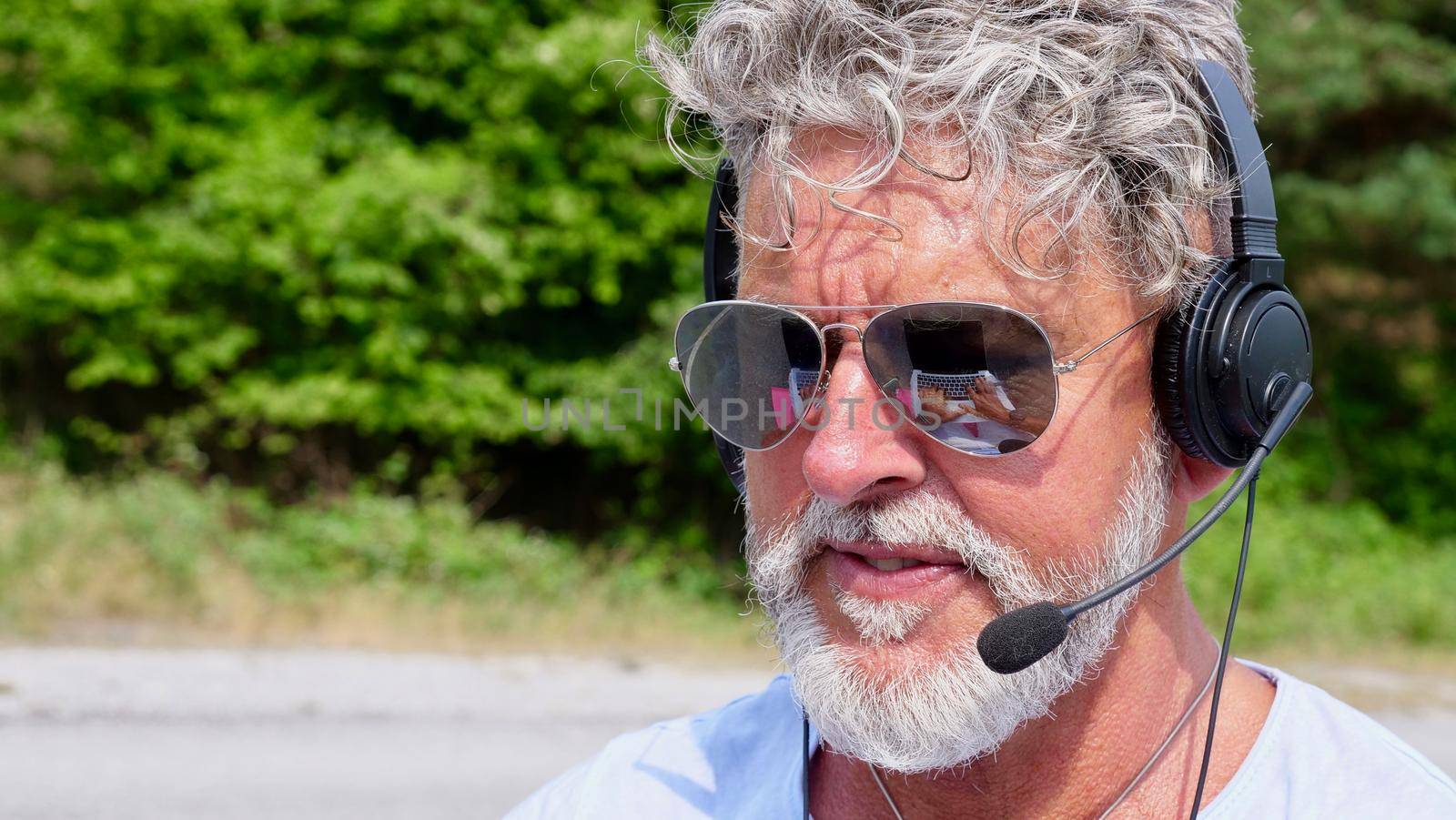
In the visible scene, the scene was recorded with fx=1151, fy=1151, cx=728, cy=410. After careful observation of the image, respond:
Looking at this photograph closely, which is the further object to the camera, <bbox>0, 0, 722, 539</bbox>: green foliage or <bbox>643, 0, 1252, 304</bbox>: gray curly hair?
<bbox>0, 0, 722, 539</bbox>: green foliage

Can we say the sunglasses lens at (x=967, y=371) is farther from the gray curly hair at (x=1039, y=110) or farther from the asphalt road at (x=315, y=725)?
the asphalt road at (x=315, y=725)

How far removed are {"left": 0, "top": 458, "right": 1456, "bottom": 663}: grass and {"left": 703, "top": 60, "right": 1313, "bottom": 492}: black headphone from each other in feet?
23.8

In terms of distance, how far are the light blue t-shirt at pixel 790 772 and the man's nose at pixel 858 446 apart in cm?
38

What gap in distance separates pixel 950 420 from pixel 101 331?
11.2m

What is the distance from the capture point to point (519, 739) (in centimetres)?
647

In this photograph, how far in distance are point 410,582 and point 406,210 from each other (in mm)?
3094

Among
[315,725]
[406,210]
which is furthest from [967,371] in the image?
[406,210]

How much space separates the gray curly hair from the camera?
128 centimetres

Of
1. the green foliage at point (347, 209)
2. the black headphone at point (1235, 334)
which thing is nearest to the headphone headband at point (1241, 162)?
the black headphone at point (1235, 334)

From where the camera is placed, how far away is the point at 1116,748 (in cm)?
145

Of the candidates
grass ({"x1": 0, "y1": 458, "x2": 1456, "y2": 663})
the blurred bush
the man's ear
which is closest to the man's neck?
the man's ear

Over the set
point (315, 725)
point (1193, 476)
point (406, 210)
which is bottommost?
point (315, 725)

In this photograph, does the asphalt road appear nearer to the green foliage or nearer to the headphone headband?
the green foliage

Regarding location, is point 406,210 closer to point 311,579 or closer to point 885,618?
point 311,579
